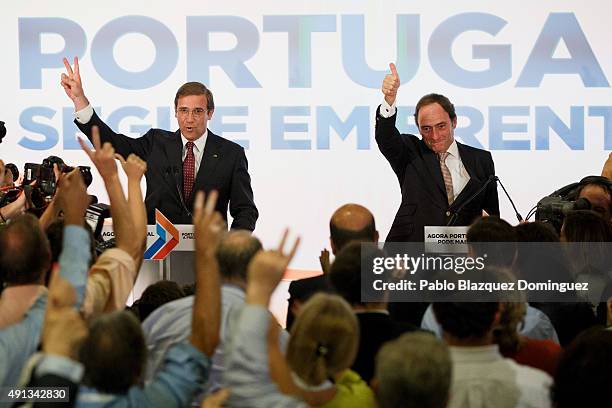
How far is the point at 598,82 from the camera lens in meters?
7.55

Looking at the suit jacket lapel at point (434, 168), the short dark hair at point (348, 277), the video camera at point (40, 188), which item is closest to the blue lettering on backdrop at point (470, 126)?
the suit jacket lapel at point (434, 168)

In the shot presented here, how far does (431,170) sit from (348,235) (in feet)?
5.02

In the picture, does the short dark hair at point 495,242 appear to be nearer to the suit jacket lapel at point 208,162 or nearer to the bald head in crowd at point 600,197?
the bald head in crowd at point 600,197

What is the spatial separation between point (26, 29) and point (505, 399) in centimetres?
602

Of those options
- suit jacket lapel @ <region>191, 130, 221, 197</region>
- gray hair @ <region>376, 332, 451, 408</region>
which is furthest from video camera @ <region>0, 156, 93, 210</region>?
gray hair @ <region>376, 332, 451, 408</region>

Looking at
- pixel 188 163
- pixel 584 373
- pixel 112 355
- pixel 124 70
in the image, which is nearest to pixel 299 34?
pixel 124 70

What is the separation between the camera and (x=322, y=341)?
238 centimetres

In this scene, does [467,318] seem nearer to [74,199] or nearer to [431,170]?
[74,199]

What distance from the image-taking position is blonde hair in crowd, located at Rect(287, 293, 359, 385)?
7.81 feet

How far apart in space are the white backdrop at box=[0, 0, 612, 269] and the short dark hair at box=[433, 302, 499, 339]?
501 cm

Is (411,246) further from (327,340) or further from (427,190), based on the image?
(327,340)

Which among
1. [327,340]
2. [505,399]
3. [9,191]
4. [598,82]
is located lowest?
[505,399]

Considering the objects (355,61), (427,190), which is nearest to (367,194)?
(355,61)

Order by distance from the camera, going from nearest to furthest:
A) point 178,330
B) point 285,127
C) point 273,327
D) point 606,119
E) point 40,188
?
point 273,327 → point 178,330 → point 40,188 → point 606,119 → point 285,127
